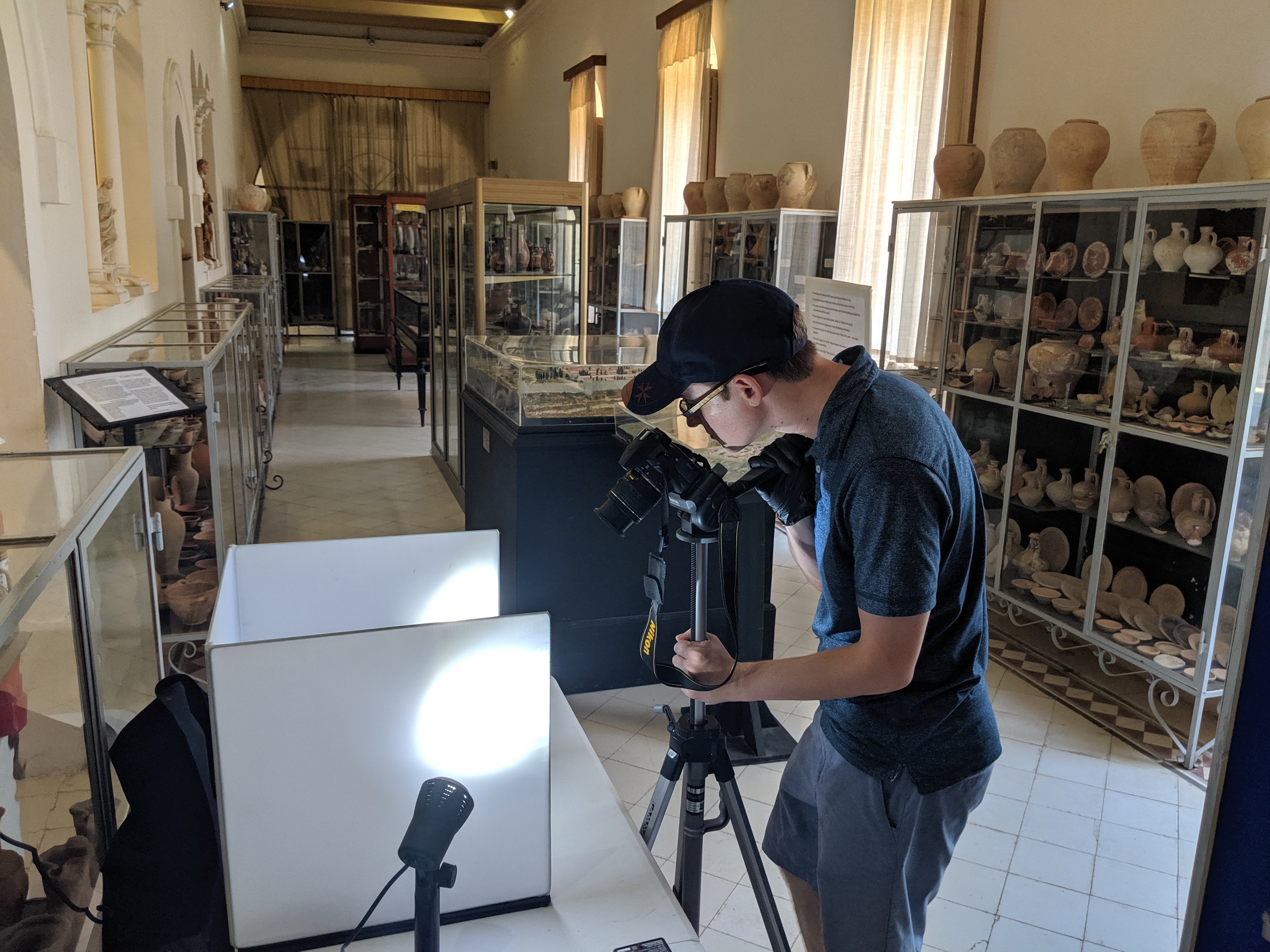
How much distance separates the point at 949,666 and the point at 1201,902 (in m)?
0.76

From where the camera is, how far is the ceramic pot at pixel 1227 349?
3.01 metres

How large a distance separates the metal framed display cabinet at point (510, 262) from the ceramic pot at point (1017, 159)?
2.31m

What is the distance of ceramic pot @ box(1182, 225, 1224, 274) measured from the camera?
10.1 feet

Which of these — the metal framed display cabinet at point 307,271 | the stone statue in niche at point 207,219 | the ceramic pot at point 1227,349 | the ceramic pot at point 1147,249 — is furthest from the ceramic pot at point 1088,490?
the metal framed display cabinet at point 307,271

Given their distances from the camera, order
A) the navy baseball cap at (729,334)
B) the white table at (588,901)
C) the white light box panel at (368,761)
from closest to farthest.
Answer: the white light box panel at (368,761), the white table at (588,901), the navy baseball cap at (729,334)

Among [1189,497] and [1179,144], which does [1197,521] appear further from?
[1179,144]

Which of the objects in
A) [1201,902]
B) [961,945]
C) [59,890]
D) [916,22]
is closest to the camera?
[59,890]

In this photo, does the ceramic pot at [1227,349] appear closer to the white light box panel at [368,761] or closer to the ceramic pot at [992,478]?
the ceramic pot at [992,478]

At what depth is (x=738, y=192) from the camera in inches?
249

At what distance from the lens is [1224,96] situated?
11.1ft

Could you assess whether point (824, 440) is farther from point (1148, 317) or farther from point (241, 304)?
point (241, 304)

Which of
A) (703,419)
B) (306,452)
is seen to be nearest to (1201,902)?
(703,419)

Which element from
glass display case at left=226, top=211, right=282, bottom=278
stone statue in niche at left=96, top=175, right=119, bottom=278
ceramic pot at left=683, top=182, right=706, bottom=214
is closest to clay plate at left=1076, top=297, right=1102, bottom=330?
ceramic pot at left=683, top=182, right=706, bottom=214

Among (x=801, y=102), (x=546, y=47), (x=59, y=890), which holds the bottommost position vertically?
(x=59, y=890)
